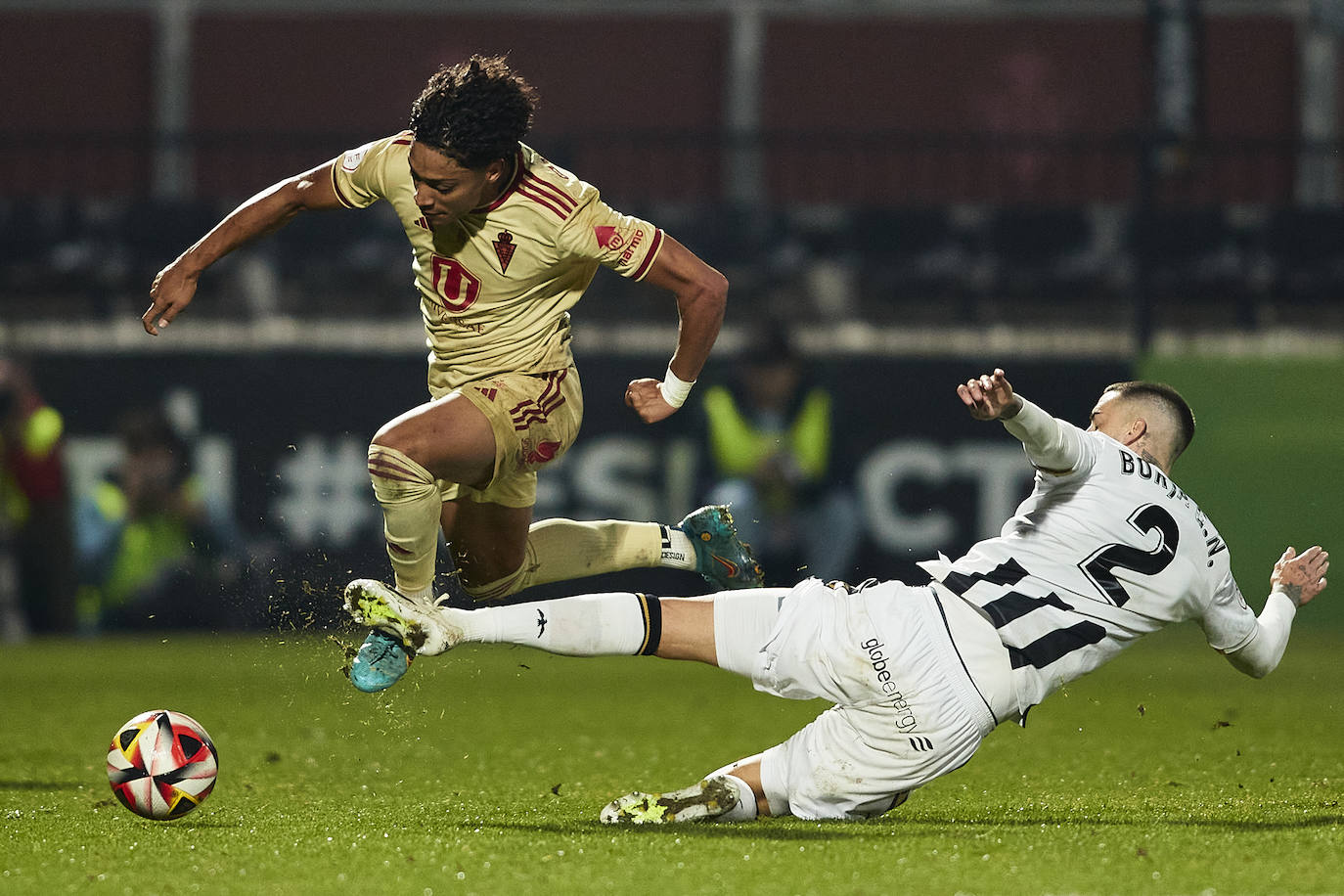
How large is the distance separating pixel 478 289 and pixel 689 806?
1.81 m

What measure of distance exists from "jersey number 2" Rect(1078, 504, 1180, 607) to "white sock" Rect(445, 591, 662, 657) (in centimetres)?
126

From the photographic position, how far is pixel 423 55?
20.2 meters

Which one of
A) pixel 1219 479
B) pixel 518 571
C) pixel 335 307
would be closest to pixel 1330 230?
pixel 1219 479

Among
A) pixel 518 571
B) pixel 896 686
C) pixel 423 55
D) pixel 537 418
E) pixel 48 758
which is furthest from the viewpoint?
pixel 423 55

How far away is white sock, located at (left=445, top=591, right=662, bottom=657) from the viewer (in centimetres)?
498

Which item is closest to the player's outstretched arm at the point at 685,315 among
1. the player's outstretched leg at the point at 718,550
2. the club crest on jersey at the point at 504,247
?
the club crest on jersey at the point at 504,247

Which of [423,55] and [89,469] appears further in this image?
[423,55]

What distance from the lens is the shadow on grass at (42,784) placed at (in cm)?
584

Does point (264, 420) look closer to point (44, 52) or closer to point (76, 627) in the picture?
point (76, 627)

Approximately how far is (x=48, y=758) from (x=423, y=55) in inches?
587

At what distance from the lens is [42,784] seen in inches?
233

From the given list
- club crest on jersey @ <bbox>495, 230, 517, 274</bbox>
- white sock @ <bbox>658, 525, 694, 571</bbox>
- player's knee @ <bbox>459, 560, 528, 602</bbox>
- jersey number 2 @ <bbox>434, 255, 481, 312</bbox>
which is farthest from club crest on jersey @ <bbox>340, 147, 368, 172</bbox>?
white sock @ <bbox>658, 525, 694, 571</bbox>

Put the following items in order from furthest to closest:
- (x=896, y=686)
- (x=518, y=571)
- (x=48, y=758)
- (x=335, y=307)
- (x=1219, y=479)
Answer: (x=335, y=307), (x=1219, y=479), (x=48, y=758), (x=518, y=571), (x=896, y=686)

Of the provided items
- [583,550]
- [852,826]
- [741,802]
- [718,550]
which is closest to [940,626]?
[852,826]
